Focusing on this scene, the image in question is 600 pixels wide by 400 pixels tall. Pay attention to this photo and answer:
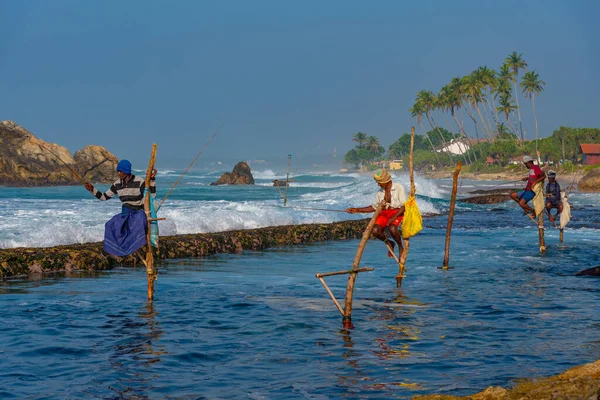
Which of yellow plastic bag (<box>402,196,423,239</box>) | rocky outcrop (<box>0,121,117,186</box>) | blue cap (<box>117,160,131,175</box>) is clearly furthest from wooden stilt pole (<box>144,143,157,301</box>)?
rocky outcrop (<box>0,121,117,186</box>)

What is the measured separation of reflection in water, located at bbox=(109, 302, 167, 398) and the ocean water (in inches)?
0.8

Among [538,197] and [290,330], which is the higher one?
[538,197]

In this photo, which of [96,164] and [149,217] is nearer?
[149,217]

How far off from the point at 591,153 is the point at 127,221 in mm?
97452

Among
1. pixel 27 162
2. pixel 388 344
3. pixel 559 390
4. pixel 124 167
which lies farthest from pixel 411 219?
pixel 27 162

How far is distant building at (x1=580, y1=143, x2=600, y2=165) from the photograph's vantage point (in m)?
99.1

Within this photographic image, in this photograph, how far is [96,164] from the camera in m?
76.8

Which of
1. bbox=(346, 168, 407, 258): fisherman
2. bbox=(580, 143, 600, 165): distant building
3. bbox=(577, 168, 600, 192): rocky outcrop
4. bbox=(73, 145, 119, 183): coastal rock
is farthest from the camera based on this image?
bbox=(580, 143, 600, 165): distant building

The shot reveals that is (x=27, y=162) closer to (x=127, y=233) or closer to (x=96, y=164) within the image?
(x=96, y=164)

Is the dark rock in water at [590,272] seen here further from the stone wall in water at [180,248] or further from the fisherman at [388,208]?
the stone wall in water at [180,248]

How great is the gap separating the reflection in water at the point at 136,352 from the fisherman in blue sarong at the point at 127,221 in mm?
956

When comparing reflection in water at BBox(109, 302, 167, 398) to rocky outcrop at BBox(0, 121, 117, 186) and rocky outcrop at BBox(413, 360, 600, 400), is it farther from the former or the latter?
rocky outcrop at BBox(0, 121, 117, 186)

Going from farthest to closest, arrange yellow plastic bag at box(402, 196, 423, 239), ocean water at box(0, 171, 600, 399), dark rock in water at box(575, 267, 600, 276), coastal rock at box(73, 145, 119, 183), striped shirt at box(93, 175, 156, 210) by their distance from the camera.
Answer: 1. coastal rock at box(73, 145, 119, 183)
2. dark rock in water at box(575, 267, 600, 276)
3. yellow plastic bag at box(402, 196, 423, 239)
4. striped shirt at box(93, 175, 156, 210)
5. ocean water at box(0, 171, 600, 399)

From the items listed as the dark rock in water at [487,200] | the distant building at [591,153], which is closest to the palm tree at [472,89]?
the distant building at [591,153]
